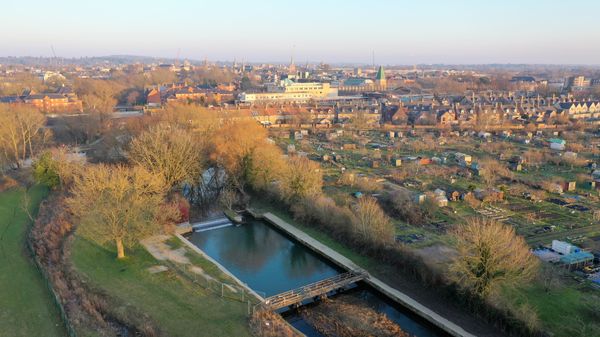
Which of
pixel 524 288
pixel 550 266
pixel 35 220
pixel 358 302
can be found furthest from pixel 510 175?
pixel 35 220

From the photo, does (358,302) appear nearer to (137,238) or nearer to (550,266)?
(550,266)

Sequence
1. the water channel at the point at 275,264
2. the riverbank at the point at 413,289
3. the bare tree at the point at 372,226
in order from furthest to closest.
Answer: the bare tree at the point at 372,226 → the water channel at the point at 275,264 → the riverbank at the point at 413,289

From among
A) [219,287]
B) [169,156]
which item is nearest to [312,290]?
[219,287]

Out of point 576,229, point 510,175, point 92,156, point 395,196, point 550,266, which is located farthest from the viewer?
point 92,156

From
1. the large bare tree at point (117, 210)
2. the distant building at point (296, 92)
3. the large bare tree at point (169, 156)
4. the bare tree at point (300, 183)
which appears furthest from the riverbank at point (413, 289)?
the distant building at point (296, 92)

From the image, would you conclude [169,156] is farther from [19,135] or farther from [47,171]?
[19,135]

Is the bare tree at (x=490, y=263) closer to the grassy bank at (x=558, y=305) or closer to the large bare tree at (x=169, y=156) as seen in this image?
the grassy bank at (x=558, y=305)
